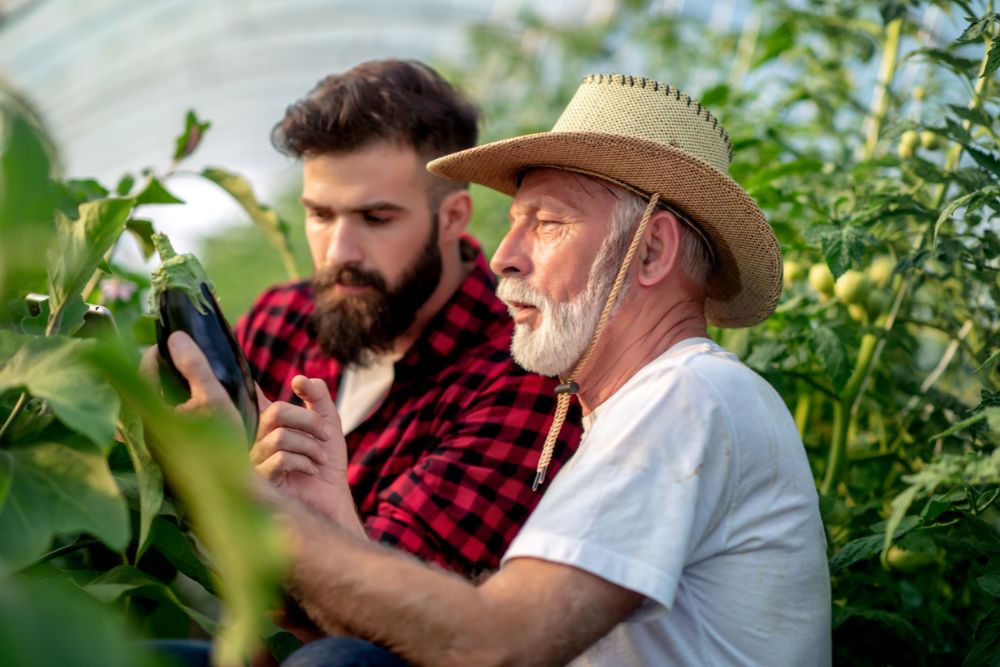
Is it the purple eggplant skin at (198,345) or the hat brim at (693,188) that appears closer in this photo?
the purple eggplant skin at (198,345)

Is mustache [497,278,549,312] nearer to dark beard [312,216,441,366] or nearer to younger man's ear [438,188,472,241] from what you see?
dark beard [312,216,441,366]

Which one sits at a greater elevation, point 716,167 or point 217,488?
point 716,167

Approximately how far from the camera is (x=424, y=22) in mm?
13258

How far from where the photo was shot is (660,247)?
178cm

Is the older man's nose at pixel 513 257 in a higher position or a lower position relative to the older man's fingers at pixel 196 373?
higher

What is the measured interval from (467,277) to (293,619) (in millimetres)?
1100

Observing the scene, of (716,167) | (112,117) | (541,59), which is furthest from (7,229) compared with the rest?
(112,117)

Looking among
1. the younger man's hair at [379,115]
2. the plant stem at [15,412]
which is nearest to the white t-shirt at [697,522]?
the plant stem at [15,412]

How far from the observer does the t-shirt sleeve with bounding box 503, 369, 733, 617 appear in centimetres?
133

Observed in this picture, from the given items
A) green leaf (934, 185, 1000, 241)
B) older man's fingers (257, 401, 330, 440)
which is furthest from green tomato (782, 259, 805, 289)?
older man's fingers (257, 401, 330, 440)

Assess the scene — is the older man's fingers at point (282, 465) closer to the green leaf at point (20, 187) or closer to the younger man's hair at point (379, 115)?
the green leaf at point (20, 187)

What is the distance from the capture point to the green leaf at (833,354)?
2.03 meters

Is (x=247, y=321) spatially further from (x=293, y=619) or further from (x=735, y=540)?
(x=735, y=540)

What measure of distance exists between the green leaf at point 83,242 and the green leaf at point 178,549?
1.19ft
